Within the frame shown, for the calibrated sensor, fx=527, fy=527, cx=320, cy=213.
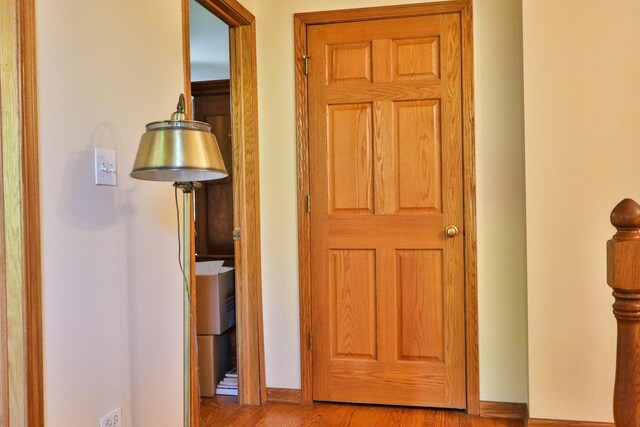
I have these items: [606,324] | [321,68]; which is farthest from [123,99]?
[606,324]

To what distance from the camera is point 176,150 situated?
137 cm

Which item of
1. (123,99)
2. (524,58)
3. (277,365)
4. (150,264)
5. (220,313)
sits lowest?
(277,365)

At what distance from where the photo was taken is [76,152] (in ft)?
4.94

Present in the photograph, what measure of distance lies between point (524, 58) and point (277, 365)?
6.58 feet

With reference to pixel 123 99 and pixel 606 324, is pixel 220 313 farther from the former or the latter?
pixel 606 324

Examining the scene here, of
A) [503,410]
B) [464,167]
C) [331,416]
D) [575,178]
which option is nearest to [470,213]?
[464,167]

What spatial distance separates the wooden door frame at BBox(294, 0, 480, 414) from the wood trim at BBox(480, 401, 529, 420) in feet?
0.11

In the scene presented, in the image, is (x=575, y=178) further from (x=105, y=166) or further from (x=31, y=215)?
(x=31, y=215)

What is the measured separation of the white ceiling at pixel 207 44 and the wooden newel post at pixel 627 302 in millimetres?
2653

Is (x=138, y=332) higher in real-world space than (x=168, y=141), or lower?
lower

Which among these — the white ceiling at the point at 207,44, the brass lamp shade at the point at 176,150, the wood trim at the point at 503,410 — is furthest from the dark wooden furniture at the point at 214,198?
the brass lamp shade at the point at 176,150

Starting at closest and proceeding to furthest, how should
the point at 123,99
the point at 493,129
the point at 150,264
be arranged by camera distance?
the point at 123,99 < the point at 150,264 < the point at 493,129

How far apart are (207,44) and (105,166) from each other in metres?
2.33

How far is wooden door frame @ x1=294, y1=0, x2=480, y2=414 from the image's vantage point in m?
2.67
